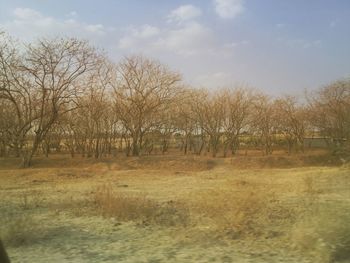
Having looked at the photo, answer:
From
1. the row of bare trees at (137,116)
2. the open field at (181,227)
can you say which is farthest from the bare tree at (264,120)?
the open field at (181,227)

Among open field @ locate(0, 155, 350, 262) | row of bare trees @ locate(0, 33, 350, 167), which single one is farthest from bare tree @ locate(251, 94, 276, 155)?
open field @ locate(0, 155, 350, 262)

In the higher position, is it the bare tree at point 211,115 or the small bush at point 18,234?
the bare tree at point 211,115

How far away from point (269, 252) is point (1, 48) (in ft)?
82.7

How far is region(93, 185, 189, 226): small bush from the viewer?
10.0 meters

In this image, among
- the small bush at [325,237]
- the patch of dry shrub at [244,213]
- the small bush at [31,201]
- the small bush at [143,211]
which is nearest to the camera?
the small bush at [325,237]

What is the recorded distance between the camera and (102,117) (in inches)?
1491

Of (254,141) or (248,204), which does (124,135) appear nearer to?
(254,141)

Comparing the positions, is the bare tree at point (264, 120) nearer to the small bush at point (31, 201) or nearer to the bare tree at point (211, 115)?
the bare tree at point (211, 115)

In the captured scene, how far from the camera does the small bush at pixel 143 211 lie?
32.8ft

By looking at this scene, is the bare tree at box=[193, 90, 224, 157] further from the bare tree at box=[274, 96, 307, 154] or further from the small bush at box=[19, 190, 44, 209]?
the small bush at box=[19, 190, 44, 209]

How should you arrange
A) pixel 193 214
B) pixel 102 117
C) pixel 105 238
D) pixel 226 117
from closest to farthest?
pixel 105 238
pixel 193 214
pixel 102 117
pixel 226 117

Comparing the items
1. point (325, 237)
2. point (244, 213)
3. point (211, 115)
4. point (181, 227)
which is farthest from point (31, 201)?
point (211, 115)

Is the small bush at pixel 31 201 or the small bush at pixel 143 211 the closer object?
the small bush at pixel 143 211

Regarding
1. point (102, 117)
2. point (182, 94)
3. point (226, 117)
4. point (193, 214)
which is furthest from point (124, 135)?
point (193, 214)
